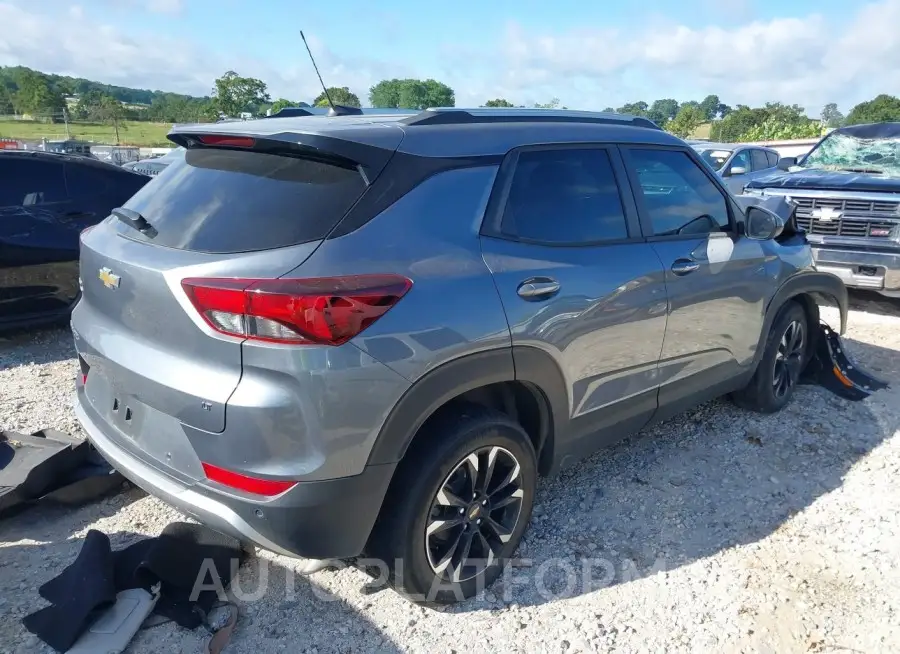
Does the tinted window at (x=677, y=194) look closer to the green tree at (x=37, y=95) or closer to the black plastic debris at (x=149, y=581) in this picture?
the black plastic debris at (x=149, y=581)

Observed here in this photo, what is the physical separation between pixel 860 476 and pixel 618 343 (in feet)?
6.29

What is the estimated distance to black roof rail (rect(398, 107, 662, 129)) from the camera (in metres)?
2.77

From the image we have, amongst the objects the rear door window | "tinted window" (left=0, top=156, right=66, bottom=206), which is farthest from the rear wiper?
the rear door window

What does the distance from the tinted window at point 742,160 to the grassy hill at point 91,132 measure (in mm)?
31162

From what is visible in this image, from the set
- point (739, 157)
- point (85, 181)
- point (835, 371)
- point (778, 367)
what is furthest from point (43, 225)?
point (739, 157)

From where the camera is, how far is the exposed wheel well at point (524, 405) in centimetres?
284

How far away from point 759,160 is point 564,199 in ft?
38.7

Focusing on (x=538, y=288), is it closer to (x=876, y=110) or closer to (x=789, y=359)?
(x=789, y=359)

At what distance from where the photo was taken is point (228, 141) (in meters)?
2.67

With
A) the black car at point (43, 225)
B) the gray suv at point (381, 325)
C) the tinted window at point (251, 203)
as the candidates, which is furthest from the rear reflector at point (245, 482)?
the black car at point (43, 225)

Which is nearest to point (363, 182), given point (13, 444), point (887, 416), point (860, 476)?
point (13, 444)

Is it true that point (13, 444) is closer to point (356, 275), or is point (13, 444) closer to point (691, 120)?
point (356, 275)

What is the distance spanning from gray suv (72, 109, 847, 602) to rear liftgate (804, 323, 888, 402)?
7.45 ft

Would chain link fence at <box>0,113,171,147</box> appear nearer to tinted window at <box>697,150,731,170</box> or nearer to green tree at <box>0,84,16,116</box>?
green tree at <box>0,84,16,116</box>
